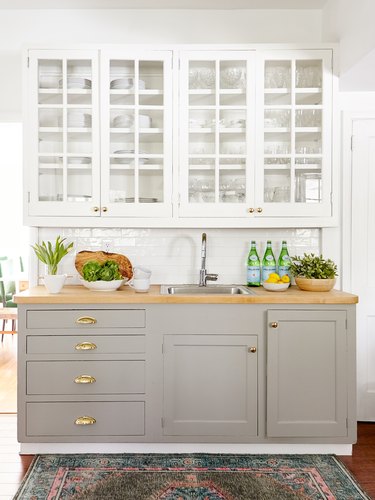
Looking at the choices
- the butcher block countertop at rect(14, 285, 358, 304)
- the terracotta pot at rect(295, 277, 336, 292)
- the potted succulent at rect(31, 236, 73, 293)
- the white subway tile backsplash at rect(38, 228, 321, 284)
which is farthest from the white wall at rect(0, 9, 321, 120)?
the butcher block countertop at rect(14, 285, 358, 304)

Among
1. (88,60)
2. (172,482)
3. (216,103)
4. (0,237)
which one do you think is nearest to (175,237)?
(216,103)

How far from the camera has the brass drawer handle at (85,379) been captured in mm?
2584

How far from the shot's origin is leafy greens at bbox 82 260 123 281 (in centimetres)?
279

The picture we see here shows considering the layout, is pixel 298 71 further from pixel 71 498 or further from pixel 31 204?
pixel 71 498

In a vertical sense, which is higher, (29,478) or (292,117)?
(292,117)

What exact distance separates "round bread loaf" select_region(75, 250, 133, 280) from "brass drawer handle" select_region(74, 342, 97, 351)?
0.52 metres

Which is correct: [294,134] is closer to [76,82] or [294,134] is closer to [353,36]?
[353,36]

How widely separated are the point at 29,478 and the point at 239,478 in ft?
3.50

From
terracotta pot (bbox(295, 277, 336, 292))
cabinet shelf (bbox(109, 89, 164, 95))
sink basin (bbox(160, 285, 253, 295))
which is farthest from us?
sink basin (bbox(160, 285, 253, 295))

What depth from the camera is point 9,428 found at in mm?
3045

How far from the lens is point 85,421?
8.48 feet

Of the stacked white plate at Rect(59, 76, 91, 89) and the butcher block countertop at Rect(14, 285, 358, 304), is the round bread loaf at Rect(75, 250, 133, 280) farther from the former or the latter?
the stacked white plate at Rect(59, 76, 91, 89)

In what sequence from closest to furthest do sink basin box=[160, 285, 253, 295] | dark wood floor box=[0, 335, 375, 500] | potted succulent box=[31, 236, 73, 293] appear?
1. dark wood floor box=[0, 335, 375, 500]
2. potted succulent box=[31, 236, 73, 293]
3. sink basin box=[160, 285, 253, 295]

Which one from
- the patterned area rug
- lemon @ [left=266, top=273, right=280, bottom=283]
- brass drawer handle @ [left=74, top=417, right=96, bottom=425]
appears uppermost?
lemon @ [left=266, top=273, right=280, bottom=283]
